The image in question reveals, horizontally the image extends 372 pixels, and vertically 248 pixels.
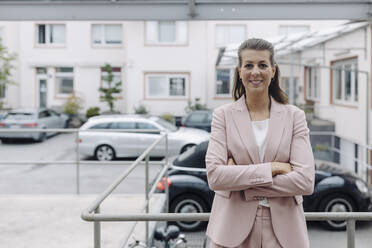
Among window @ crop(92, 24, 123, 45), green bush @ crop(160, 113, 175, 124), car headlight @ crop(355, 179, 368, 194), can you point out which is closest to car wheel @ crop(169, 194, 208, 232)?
car headlight @ crop(355, 179, 368, 194)

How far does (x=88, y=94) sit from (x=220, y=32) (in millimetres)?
7354

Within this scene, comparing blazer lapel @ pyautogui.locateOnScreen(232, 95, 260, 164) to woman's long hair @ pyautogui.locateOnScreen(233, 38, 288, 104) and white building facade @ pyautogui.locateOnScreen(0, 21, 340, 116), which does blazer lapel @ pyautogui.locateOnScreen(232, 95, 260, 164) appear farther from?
white building facade @ pyautogui.locateOnScreen(0, 21, 340, 116)

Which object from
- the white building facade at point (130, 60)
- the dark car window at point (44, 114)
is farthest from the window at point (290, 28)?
the dark car window at point (44, 114)

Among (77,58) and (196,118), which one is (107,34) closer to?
(77,58)

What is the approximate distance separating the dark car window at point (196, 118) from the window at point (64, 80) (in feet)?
32.9

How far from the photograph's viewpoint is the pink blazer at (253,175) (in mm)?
2148

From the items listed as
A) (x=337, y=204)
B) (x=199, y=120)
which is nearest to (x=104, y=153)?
(x=199, y=120)

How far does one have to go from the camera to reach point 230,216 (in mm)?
2180

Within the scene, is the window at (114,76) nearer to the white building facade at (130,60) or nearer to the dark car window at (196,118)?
the white building facade at (130,60)

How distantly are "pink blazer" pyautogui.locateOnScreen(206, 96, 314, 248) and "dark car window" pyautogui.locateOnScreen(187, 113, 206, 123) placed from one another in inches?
554

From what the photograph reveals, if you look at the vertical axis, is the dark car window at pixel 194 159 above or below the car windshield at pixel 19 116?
below

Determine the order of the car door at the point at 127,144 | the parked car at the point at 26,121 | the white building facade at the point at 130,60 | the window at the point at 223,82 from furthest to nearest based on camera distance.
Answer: the window at the point at 223,82, the white building facade at the point at 130,60, the parked car at the point at 26,121, the car door at the point at 127,144

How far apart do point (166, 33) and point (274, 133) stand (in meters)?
20.7

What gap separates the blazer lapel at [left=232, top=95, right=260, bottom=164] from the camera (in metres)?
2.20
